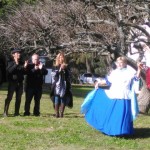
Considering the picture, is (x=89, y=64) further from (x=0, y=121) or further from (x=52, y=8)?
Answer: (x=0, y=121)

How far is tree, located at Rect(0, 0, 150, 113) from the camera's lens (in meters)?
13.6

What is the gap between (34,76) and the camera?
13.7 m

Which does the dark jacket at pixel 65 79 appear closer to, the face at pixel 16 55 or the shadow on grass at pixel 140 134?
the face at pixel 16 55

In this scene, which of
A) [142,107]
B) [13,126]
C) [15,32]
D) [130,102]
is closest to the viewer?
[130,102]

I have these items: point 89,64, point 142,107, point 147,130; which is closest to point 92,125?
point 147,130

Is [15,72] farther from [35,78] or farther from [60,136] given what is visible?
[60,136]

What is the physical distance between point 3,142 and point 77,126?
2544 mm

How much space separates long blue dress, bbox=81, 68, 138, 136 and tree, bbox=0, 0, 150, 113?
2738 millimetres

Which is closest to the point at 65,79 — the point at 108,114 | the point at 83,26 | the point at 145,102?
the point at 83,26

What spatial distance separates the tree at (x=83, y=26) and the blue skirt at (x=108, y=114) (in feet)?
9.58

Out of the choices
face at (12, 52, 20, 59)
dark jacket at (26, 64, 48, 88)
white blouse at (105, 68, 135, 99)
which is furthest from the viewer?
dark jacket at (26, 64, 48, 88)

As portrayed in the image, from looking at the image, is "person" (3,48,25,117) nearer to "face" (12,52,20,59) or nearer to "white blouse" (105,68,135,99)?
"face" (12,52,20,59)

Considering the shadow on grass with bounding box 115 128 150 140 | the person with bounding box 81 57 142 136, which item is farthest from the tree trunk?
the person with bounding box 81 57 142 136

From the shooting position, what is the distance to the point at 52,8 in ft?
59.8
